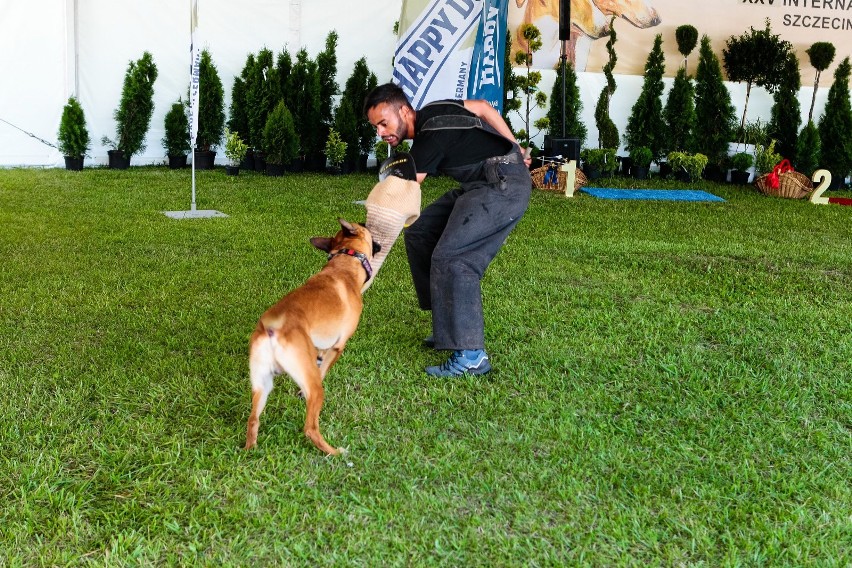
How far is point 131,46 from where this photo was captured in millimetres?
12266

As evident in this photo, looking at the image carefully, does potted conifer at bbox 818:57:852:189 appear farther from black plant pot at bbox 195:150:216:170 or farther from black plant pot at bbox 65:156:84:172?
black plant pot at bbox 65:156:84:172

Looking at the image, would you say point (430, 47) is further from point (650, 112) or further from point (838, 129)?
point (838, 129)

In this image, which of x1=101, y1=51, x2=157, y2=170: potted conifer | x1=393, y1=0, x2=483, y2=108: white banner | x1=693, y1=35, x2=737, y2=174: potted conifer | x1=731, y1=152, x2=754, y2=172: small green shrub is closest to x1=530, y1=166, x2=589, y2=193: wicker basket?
x1=393, y1=0, x2=483, y2=108: white banner

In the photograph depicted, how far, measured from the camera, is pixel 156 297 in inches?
200

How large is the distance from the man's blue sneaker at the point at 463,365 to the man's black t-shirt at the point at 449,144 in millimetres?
894

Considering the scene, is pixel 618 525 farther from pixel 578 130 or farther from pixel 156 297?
pixel 578 130

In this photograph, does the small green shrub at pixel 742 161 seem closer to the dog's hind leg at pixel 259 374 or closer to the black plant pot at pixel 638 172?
the black plant pot at pixel 638 172

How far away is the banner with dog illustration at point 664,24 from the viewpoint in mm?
13312

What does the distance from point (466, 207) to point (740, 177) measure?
11151 millimetres

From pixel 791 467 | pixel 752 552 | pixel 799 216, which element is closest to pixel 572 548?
pixel 752 552

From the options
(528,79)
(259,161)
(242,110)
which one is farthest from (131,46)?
(528,79)

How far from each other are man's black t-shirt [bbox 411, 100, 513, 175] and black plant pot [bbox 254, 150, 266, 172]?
9375 millimetres

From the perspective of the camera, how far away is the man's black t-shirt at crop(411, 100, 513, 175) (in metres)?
3.73

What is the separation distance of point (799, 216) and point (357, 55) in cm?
731
